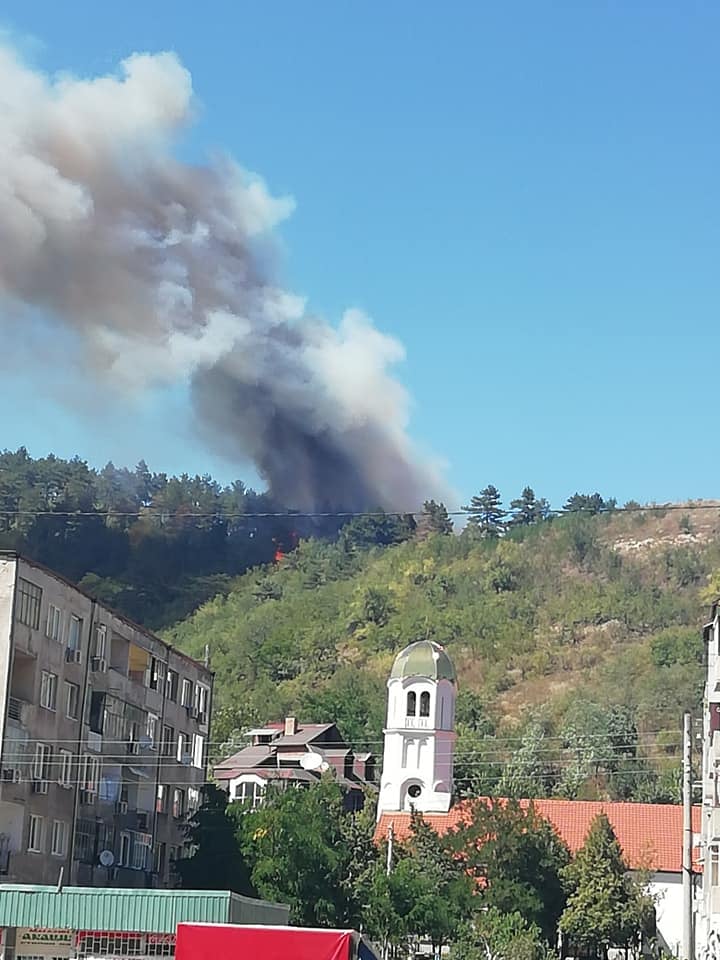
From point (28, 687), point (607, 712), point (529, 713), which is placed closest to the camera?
point (28, 687)

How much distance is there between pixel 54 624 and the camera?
50.1 metres

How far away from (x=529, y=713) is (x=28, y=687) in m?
106

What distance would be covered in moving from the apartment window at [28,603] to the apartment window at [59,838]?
6568 mm

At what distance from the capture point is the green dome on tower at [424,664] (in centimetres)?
9662

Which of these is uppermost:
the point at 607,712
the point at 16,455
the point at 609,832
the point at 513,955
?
the point at 16,455

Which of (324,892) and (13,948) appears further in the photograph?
(324,892)

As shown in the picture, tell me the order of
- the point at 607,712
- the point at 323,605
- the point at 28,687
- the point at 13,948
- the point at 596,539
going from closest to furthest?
the point at 13,948
the point at 28,687
the point at 607,712
the point at 323,605
the point at 596,539

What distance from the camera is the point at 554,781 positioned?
398 ft

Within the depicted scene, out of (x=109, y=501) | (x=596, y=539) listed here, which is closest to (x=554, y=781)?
(x=109, y=501)

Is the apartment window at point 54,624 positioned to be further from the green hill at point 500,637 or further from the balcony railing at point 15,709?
the green hill at point 500,637

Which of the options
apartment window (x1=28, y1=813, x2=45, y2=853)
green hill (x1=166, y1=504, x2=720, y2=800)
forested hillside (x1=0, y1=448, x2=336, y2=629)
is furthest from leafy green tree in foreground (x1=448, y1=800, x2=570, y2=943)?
forested hillside (x1=0, y1=448, x2=336, y2=629)

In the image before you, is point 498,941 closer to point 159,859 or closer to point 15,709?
point 159,859

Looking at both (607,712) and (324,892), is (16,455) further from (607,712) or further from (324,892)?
(324,892)

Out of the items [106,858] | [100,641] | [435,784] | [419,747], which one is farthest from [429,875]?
[419,747]
